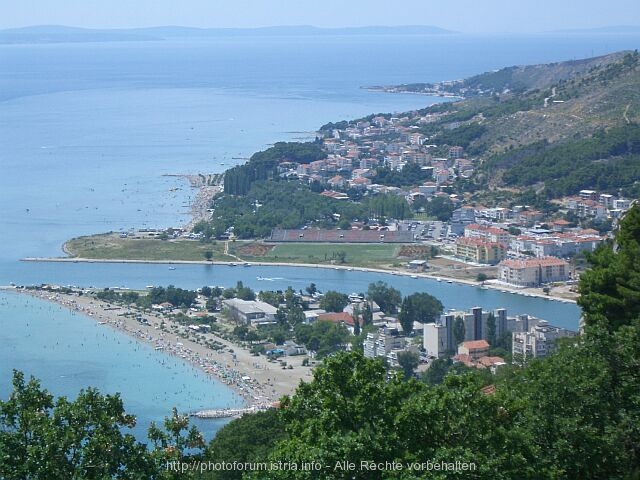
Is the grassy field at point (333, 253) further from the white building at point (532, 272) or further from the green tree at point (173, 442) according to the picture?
the green tree at point (173, 442)

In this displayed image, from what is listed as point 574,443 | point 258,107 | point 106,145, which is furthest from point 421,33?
point 574,443

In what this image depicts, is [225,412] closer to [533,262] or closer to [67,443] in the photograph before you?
[533,262]

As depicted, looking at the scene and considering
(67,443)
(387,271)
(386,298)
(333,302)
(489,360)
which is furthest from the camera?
(387,271)

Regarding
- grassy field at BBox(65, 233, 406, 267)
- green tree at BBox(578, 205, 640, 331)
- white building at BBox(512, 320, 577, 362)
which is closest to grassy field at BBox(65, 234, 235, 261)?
grassy field at BBox(65, 233, 406, 267)

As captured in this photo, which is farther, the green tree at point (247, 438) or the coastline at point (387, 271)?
the coastline at point (387, 271)

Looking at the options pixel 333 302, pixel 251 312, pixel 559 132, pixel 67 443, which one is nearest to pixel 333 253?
pixel 333 302

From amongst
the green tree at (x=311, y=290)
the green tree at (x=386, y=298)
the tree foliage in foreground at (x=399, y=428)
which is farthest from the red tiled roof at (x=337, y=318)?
the tree foliage in foreground at (x=399, y=428)

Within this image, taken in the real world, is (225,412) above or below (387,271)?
above

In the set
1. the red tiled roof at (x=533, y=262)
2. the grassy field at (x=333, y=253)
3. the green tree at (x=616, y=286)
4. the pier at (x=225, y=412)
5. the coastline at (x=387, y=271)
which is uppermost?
the green tree at (x=616, y=286)
